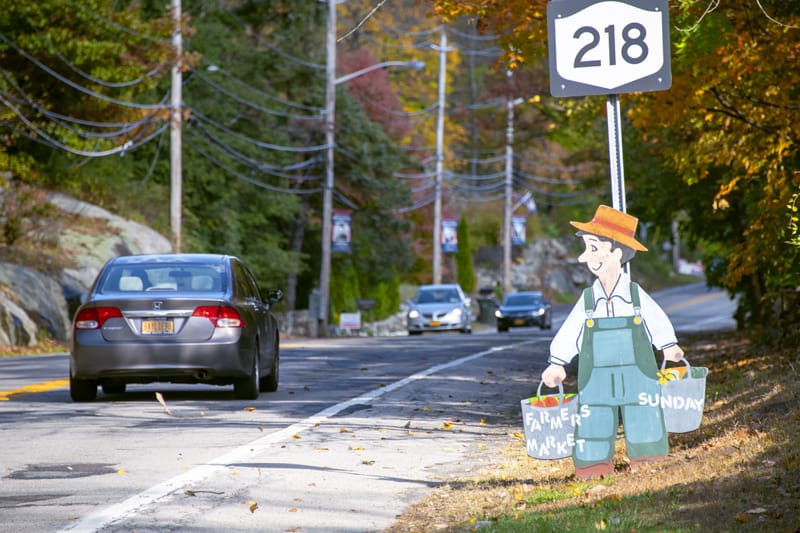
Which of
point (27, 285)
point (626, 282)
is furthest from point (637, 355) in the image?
point (27, 285)

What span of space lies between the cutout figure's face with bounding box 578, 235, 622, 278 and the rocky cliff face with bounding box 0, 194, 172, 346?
2239 cm

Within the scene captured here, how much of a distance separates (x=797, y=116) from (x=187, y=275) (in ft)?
22.0

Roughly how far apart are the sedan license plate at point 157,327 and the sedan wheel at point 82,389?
80 cm

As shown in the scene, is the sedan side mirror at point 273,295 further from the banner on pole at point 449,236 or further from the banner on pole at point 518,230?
the banner on pole at point 518,230

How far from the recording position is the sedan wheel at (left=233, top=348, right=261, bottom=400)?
15688 mm

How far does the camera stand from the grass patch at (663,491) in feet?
24.2

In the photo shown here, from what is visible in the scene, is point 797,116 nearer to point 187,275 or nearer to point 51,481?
point 187,275

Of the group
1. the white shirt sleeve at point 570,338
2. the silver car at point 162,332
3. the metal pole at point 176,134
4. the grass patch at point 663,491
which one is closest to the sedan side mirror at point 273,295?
the silver car at point 162,332

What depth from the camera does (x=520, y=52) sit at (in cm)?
1670

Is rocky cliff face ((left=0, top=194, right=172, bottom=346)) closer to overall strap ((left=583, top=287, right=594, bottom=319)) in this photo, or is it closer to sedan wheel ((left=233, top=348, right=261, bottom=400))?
sedan wheel ((left=233, top=348, right=261, bottom=400))

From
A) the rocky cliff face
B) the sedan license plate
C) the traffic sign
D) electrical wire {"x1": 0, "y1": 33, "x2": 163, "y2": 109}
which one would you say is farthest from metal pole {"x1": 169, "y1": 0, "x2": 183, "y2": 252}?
the traffic sign

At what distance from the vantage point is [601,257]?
869cm

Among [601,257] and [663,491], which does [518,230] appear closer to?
[601,257]

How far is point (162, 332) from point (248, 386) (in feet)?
3.68
